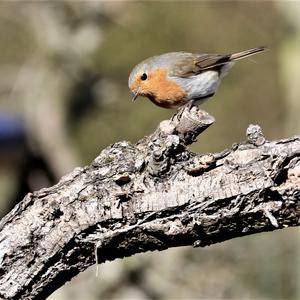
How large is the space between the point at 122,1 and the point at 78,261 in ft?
24.8

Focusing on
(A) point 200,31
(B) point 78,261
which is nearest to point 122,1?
(A) point 200,31

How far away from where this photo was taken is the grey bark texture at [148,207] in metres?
2.38

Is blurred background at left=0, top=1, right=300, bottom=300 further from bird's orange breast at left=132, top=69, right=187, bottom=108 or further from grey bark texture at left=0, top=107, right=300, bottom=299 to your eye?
grey bark texture at left=0, top=107, right=300, bottom=299

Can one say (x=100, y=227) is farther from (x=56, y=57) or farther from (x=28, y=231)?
(x=56, y=57)

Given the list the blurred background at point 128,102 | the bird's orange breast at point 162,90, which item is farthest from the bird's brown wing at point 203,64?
the blurred background at point 128,102

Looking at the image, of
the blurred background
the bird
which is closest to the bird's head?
the bird

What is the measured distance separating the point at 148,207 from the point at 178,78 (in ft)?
8.34

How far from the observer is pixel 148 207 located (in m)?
2.43

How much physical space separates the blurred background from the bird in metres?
1.06

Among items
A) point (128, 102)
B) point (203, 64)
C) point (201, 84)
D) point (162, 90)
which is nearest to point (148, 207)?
point (162, 90)

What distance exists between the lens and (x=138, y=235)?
2445mm

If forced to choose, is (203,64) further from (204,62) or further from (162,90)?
(162,90)

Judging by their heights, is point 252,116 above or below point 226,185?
above

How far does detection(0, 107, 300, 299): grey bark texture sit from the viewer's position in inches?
93.9
